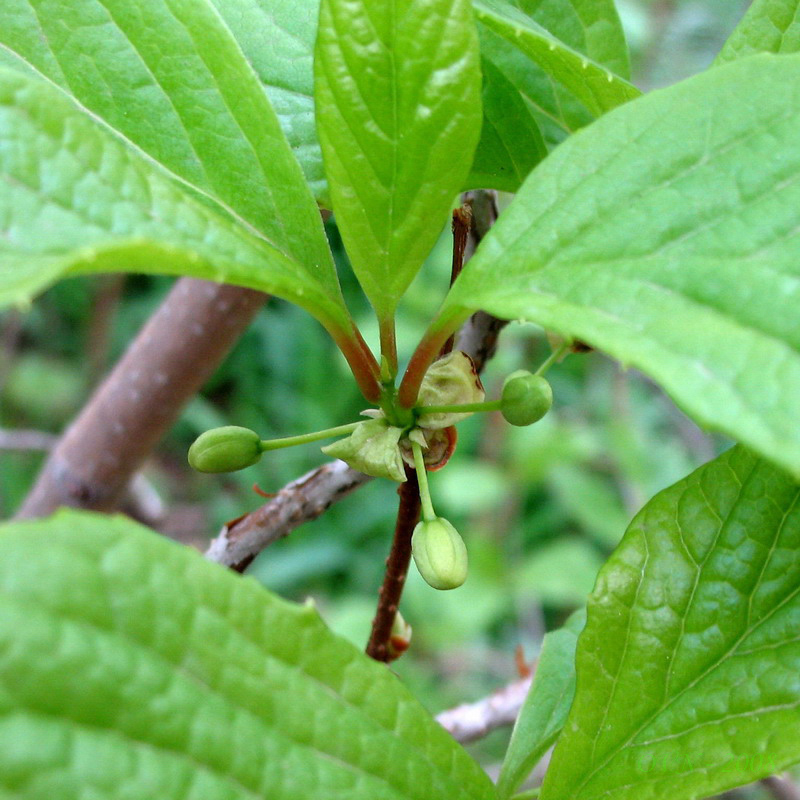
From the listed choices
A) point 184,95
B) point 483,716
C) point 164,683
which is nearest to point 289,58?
point 184,95

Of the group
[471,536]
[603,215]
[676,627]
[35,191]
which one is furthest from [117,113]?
[471,536]

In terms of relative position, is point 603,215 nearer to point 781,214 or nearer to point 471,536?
point 781,214

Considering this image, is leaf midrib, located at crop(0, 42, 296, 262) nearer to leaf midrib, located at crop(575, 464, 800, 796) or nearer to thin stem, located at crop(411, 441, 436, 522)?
thin stem, located at crop(411, 441, 436, 522)

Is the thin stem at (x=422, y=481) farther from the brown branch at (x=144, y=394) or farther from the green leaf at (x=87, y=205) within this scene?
the brown branch at (x=144, y=394)

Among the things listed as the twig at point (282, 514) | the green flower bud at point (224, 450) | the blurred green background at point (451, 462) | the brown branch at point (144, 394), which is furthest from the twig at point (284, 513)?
the blurred green background at point (451, 462)

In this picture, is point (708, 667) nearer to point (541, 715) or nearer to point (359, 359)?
point (541, 715)

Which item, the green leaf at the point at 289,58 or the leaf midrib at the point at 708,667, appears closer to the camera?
the leaf midrib at the point at 708,667

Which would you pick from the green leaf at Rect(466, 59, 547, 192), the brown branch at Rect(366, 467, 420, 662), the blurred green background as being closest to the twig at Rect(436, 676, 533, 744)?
the brown branch at Rect(366, 467, 420, 662)

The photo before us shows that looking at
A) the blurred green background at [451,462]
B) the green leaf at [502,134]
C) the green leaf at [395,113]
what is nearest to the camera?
the green leaf at [395,113]
